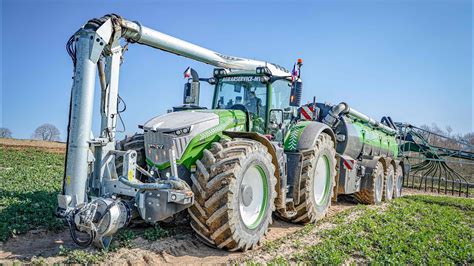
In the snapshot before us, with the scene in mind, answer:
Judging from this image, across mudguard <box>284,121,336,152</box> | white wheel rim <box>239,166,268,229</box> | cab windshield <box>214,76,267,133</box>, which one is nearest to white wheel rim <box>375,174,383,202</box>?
mudguard <box>284,121,336,152</box>

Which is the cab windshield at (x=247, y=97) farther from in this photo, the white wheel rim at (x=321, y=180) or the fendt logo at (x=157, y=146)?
the fendt logo at (x=157, y=146)

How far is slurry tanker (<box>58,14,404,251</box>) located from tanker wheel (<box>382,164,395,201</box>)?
5856mm

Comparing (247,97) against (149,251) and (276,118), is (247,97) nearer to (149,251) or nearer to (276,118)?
(276,118)

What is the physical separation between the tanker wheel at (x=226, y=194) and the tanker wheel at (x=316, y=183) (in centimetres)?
193

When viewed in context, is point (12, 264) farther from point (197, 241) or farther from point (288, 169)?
point (288, 169)

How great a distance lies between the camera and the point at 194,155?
19.5 ft

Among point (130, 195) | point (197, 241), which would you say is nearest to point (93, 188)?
point (130, 195)

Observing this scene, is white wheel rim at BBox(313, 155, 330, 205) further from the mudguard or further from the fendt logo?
the fendt logo

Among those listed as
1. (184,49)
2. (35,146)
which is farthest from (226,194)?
(35,146)

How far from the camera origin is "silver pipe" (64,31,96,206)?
5.00 meters

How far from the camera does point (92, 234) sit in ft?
15.8

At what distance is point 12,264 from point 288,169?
5.12m

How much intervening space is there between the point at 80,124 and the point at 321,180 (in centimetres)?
575

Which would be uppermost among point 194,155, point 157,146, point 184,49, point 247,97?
point 184,49
